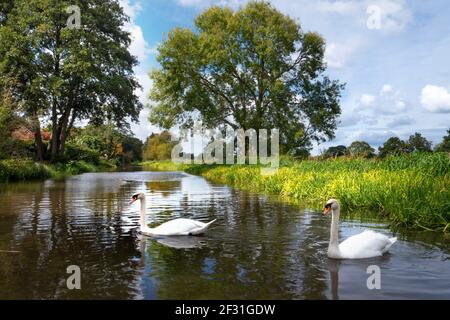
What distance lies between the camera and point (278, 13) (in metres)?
43.7

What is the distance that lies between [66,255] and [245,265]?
3.26 m

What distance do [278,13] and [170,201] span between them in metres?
31.2

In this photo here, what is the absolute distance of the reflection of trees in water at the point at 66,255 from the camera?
20.4ft

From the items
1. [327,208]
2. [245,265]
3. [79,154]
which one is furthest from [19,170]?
[79,154]

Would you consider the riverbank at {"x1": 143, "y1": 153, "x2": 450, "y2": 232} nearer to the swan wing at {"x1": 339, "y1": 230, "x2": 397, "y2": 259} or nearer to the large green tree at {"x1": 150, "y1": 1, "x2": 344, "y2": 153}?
the swan wing at {"x1": 339, "y1": 230, "x2": 397, "y2": 259}

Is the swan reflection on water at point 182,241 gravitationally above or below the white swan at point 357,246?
below

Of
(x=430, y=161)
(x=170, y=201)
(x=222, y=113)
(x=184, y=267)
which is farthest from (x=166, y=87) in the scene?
(x=184, y=267)

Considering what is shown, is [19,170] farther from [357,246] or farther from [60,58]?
[357,246]

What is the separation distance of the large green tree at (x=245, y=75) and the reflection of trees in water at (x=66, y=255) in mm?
30443

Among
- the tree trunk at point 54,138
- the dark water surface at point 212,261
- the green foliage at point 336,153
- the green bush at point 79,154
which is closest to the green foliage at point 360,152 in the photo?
the green foliage at point 336,153

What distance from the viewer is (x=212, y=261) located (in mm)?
7730

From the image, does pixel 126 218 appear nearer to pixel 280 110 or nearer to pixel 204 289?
pixel 204 289

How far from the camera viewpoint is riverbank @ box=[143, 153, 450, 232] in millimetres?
10609

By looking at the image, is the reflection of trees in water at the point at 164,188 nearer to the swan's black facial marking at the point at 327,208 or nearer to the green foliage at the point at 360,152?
the green foliage at the point at 360,152
